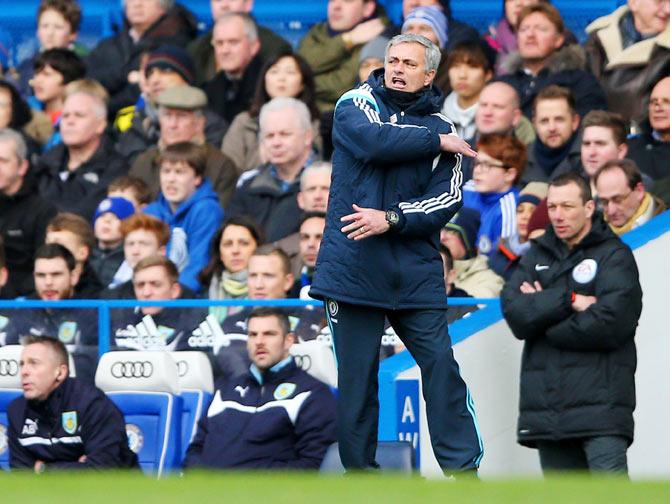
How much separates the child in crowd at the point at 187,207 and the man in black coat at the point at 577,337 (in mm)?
3181

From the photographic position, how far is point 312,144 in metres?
13.5

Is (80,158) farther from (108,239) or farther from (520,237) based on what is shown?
(520,237)

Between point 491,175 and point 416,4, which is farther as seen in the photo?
point 416,4

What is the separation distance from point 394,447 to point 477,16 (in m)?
7.18

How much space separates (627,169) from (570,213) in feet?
3.47

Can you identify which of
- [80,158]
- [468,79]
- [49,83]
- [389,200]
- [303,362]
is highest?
[468,79]

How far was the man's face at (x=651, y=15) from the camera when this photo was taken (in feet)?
43.3

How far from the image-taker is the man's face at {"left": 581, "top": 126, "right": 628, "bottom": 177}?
39.5 feet

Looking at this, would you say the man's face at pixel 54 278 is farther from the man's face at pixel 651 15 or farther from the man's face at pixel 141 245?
the man's face at pixel 651 15

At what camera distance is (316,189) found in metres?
12.5

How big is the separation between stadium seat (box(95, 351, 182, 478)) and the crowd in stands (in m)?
0.16

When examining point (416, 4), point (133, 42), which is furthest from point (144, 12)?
point (416, 4)

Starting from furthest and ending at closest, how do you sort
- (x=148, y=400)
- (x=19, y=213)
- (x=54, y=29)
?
(x=54, y=29) → (x=19, y=213) → (x=148, y=400)

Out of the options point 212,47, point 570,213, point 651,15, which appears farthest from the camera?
point 212,47
